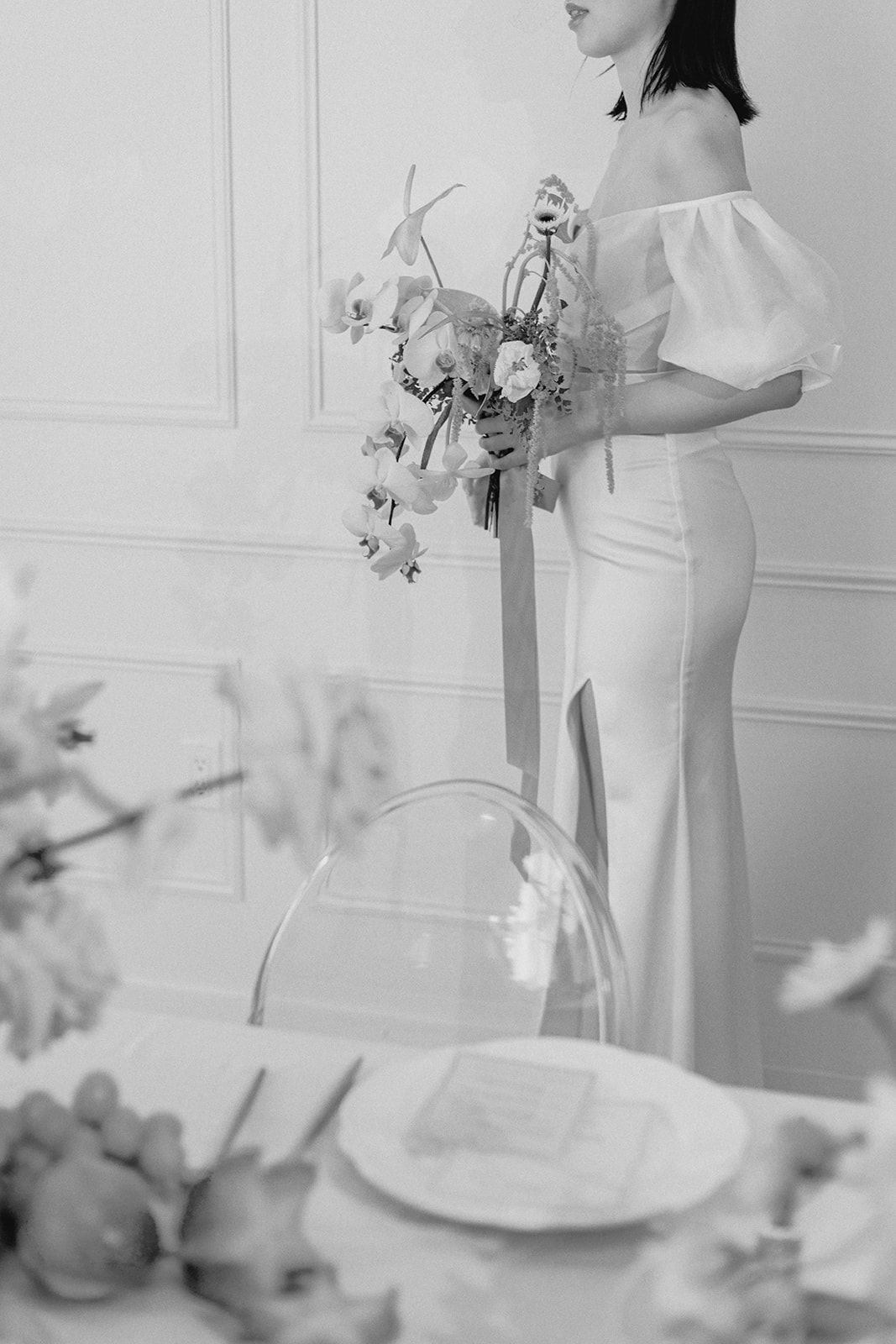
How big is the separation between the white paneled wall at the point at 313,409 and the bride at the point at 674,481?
15.6 inches

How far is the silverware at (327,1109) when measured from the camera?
3.34 ft

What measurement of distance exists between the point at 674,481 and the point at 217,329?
112 cm

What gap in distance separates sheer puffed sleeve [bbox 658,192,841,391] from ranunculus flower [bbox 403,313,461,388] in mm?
355

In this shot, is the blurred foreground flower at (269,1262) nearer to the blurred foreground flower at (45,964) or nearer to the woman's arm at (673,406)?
the blurred foreground flower at (45,964)

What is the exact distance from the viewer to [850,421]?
258cm

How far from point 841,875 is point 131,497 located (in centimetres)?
155

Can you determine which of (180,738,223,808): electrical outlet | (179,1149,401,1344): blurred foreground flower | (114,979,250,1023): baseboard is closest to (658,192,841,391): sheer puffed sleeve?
(180,738,223,808): electrical outlet

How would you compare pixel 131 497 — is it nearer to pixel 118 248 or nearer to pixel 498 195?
pixel 118 248

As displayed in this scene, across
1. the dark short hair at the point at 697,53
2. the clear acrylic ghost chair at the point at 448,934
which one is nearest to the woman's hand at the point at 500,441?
the dark short hair at the point at 697,53

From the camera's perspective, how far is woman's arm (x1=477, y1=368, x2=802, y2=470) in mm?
2092

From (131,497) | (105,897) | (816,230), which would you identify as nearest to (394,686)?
(131,497)

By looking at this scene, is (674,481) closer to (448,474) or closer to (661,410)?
(661,410)

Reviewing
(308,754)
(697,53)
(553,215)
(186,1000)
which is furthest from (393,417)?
(186,1000)

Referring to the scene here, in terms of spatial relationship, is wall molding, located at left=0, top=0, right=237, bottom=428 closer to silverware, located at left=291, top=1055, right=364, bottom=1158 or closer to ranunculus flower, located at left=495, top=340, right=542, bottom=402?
ranunculus flower, located at left=495, top=340, right=542, bottom=402
